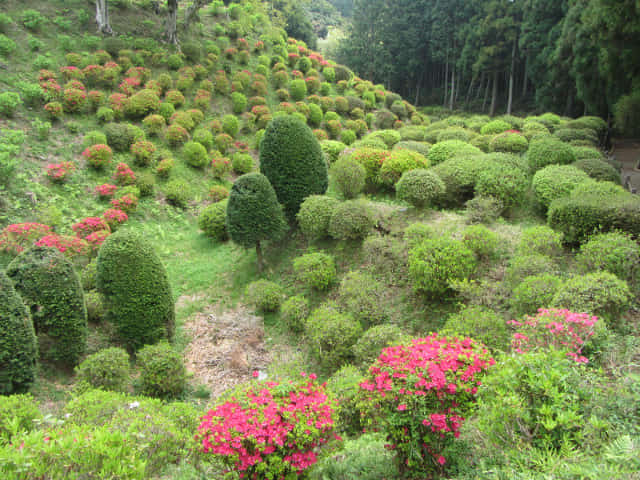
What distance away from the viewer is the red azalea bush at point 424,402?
3.77 meters

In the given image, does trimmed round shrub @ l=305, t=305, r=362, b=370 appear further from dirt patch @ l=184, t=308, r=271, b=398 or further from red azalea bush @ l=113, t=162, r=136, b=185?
red azalea bush @ l=113, t=162, r=136, b=185

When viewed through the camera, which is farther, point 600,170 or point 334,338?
point 600,170

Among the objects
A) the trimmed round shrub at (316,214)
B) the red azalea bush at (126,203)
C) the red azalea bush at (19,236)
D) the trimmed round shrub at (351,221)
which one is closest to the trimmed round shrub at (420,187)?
the trimmed round shrub at (351,221)

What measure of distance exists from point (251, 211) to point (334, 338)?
15.3ft

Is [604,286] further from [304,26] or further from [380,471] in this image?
[304,26]

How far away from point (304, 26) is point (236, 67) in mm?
19804

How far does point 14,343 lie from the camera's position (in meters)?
6.00

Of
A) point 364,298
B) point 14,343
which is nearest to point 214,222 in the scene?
point 364,298

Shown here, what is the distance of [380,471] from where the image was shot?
419cm

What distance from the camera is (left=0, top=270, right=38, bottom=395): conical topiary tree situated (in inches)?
233

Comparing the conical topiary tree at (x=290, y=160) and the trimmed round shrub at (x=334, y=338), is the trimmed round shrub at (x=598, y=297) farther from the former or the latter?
the conical topiary tree at (x=290, y=160)

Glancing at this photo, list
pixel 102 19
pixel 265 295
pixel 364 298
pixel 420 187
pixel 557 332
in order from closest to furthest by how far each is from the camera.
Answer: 1. pixel 557 332
2. pixel 364 298
3. pixel 265 295
4. pixel 420 187
5. pixel 102 19

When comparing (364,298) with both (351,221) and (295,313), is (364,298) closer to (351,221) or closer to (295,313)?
(295,313)

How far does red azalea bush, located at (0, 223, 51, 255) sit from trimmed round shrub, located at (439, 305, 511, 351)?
35.2 feet
